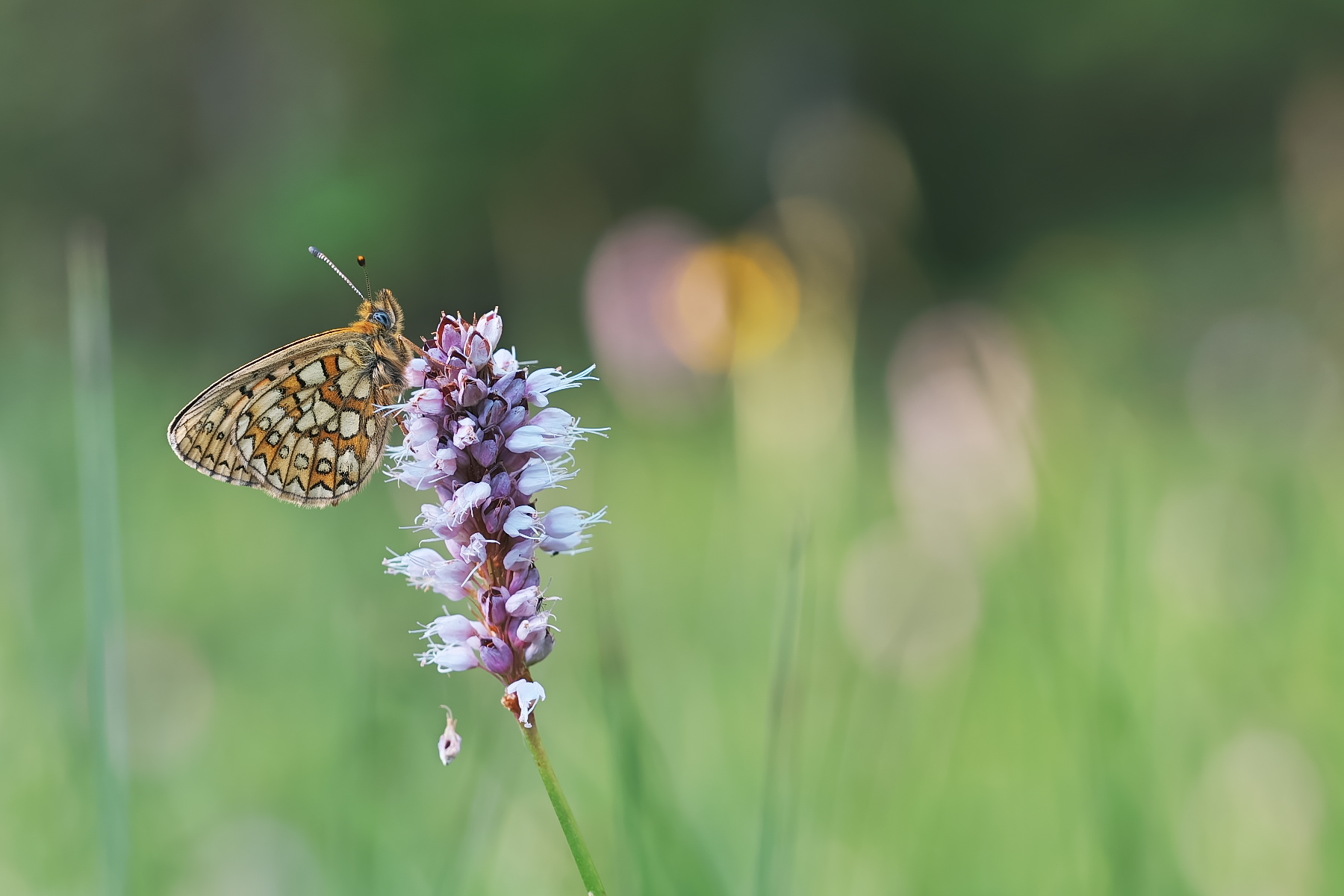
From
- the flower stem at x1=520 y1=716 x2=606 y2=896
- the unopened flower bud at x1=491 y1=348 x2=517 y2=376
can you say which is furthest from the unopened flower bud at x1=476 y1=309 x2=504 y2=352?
the flower stem at x1=520 y1=716 x2=606 y2=896

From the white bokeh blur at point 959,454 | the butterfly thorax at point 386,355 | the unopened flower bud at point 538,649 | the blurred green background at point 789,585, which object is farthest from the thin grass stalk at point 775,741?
the white bokeh blur at point 959,454

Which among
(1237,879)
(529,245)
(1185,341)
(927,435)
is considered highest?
(529,245)

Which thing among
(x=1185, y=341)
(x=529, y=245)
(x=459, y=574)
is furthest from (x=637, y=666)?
(x=1185, y=341)

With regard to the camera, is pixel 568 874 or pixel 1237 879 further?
pixel 568 874

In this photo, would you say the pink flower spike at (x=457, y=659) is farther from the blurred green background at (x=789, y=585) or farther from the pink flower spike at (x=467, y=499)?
the blurred green background at (x=789, y=585)

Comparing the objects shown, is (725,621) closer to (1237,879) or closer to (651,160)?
(1237,879)

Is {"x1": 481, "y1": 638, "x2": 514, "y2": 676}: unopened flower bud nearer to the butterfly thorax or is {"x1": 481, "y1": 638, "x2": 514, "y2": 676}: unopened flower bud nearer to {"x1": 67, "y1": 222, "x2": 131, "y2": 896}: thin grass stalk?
{"x1": 67, "y1": 222, "x2": 131, "y2": 896}: thin grass stalk

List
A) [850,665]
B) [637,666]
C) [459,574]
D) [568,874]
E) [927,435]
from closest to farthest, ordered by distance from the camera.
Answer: [459,574], [568,874], [637,666], [850,665], [927,435]
